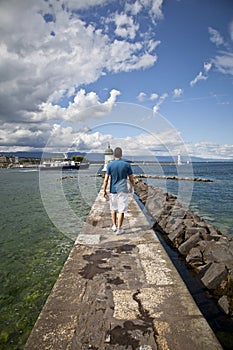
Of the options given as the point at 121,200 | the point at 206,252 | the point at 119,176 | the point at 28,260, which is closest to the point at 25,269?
the point at 28,260

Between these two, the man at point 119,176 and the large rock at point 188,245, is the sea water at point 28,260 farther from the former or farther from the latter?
the large rock at point 188,245

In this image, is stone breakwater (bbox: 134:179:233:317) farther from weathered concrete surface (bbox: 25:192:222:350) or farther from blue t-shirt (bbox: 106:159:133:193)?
blue t-shirt (bbox: 106:159:133:193)

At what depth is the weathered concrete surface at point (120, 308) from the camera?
7.84ft

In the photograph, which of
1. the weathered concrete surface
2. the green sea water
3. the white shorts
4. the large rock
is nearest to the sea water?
the green sea water

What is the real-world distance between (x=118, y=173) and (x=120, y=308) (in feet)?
9.09

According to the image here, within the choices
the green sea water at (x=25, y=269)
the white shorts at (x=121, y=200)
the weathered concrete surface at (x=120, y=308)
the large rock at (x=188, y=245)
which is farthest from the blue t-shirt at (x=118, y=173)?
the large rock at (x=188, y=245)

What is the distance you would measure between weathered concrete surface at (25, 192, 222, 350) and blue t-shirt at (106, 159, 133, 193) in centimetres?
131

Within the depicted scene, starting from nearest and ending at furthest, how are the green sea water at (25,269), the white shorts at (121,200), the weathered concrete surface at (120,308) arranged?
the weathered concrete surface at (120,308)
the green sea water at (25,269)
the white shorts at (121,200)

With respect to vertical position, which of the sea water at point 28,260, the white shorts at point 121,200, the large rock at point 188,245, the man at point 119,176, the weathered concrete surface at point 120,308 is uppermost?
the man at point 119,176

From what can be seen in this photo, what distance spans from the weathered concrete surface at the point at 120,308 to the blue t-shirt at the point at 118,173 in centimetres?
131

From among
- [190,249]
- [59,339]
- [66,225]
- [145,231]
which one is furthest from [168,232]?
[59,339]

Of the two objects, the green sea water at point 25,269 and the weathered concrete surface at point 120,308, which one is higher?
the weathered concrete surface at point 120,308

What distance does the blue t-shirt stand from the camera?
16.7ft

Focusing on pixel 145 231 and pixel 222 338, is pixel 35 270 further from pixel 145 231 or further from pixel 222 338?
pixel 222 338
